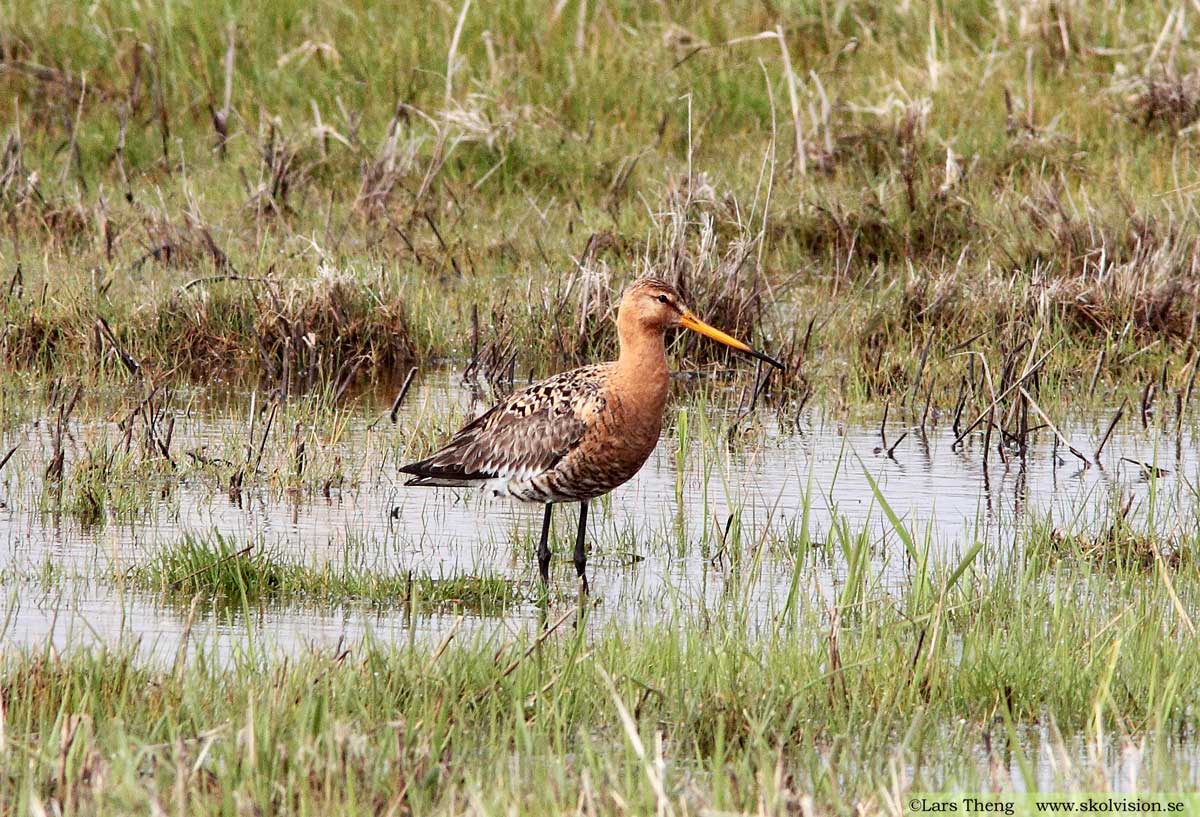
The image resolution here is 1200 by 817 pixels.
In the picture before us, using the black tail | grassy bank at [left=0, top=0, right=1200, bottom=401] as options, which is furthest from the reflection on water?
grassy bank at [left=0, top=0, right=1200, bottom=401]

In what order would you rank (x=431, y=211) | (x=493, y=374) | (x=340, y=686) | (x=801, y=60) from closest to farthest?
(x=340, y=686) → (x=493, y=374) → (x=431, y=211) → (x=801, y=60)

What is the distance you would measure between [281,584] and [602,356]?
12.8 feet

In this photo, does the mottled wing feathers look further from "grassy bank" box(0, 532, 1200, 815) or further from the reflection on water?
"grassy bank" box(0, 532, 1200, 815)

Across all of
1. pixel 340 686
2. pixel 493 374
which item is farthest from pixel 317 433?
pixel 340 686

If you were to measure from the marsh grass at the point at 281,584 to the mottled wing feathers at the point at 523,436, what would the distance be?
2.75 feet

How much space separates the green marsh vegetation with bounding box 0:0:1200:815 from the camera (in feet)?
14.8

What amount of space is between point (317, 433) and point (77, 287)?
7.61 ft

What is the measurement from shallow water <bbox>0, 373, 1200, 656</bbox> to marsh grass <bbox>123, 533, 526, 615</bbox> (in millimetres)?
80

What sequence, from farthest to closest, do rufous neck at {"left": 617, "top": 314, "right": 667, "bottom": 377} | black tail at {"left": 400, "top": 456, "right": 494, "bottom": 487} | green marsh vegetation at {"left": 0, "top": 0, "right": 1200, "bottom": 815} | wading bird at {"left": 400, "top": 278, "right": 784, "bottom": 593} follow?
black tail at {"left": 400, "top": 456, "right": 494, "bottom": 487} → rufous neck at {"left": 617, "top": 314, "right": 667, "bottom": 377} → wading bird at {"left": 400, "top": 278, "right": 784, "bottom": 593} → green marsh vegetation at {"left": 0, "top": 0, "right": 1200, "bottom": 815}

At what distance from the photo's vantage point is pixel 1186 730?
190 inches

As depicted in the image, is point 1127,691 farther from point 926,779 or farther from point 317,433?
point 317,433

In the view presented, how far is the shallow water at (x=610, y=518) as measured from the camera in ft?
19.8

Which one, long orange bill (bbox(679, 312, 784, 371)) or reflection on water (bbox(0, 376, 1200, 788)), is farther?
long orange bill (bbox(679, 312, 784, 371))

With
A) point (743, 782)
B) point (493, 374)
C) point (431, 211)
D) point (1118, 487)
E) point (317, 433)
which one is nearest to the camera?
point (743, 782)
